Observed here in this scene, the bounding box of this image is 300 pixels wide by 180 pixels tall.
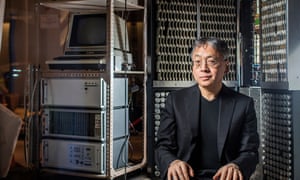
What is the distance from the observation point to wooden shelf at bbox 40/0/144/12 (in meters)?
2.56

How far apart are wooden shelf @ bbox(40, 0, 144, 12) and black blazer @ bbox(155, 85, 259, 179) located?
1313 millimetres

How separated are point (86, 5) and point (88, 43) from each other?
0.96ft

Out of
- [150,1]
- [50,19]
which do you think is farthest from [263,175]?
[50,19]

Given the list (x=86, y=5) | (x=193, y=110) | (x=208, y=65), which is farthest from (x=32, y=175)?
(x=208, y=65)

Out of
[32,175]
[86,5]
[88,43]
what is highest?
[86,5]

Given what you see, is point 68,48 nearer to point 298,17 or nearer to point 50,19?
Answer: point 50,19

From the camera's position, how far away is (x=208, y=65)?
1.47 meters

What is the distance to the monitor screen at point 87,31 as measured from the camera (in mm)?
2568

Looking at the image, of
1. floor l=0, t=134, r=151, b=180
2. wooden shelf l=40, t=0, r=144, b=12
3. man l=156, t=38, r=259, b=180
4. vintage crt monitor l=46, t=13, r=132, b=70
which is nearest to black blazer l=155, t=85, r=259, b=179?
man l=156, t=38, r=259, b=180

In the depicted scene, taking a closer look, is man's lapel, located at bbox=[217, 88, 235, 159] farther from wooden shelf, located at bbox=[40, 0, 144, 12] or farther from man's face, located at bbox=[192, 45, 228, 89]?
wooden shelf, located at bbox=[40, 0, 144, 12]

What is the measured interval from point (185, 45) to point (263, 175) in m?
0.90

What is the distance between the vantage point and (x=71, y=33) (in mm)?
2611

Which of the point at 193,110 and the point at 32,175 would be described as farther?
the point at 32,175

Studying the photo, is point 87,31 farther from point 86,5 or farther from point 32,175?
point 32,175
